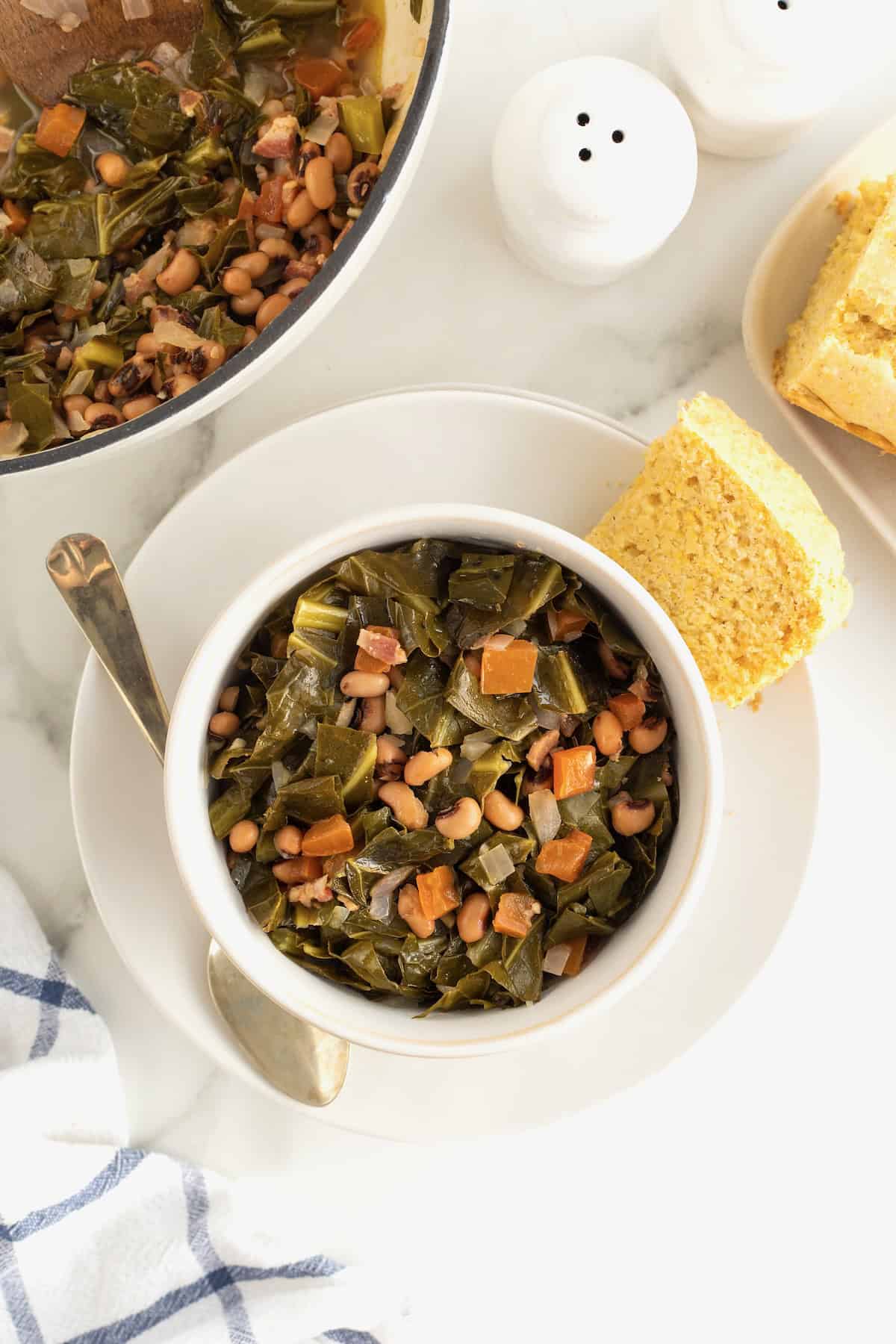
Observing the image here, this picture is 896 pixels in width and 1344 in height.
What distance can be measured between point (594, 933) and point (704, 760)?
1.38 feet

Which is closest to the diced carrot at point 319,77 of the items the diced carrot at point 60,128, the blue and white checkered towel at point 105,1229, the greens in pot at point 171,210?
the greens in pot at point 171,210

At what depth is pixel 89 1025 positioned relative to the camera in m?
2.62

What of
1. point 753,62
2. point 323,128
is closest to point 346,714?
point 323,128

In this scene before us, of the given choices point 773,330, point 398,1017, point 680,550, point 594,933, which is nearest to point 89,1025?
point 398,1017

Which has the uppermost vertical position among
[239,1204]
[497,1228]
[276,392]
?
[276,392]

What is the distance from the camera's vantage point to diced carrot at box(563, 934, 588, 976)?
2.05 meters

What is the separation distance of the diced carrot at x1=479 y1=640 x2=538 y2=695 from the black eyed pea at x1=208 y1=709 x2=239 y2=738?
Answer: 0.48m

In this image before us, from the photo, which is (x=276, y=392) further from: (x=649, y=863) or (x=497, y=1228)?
(x=497, y=1228)

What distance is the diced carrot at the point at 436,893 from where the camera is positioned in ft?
6.64

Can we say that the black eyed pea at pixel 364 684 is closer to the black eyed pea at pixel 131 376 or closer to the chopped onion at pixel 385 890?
the chopped onion at pixel 385 890

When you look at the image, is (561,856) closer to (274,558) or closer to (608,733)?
(608,733)

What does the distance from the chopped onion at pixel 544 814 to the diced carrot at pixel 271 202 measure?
52.0 inches

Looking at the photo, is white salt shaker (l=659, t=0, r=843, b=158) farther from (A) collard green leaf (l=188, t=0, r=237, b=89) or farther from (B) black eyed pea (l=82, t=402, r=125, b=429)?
(B) black eyed pea (l=82, t=402, r=125, b=429)

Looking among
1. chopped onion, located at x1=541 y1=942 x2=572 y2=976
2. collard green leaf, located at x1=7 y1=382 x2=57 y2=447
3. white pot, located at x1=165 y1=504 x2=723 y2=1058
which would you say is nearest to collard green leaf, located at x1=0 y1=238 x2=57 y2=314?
collard green leaf, located at x1=7 y1=382 x2=57 y2=447
